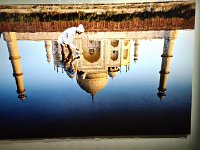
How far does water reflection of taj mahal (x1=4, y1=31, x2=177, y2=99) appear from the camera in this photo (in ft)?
7.86

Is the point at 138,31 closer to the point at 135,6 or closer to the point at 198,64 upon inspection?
the point at 135,6

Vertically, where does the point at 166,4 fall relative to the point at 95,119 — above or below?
above

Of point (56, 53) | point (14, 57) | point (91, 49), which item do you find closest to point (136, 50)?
point (91, 49)

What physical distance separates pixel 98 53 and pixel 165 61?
50cm

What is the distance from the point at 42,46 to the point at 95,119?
2.19 feet

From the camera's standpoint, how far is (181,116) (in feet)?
8.33

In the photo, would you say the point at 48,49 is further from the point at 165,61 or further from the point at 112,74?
the point at 165,61

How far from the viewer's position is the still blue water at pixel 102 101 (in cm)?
244

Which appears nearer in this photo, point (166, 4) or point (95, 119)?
point (166, 4)

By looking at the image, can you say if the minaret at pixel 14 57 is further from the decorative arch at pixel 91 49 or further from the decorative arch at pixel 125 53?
the decorative arch at pixel 125 53

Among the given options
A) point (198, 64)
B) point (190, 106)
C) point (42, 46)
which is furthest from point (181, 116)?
point (42, 46)

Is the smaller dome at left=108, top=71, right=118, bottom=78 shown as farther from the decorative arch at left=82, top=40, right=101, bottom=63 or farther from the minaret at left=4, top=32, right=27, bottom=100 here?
the minaret at left=4, top=32, right=27, bottom=100

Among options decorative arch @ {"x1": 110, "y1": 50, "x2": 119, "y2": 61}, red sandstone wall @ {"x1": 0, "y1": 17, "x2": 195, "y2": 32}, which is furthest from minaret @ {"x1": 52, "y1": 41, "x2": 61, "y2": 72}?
decorative arch @ {"x1": 110, "y1": 50, "x2": 119, "y2": 61}

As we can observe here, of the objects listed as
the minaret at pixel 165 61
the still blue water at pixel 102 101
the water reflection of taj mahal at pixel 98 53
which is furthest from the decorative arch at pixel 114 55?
the minaret at pixel 165 61
